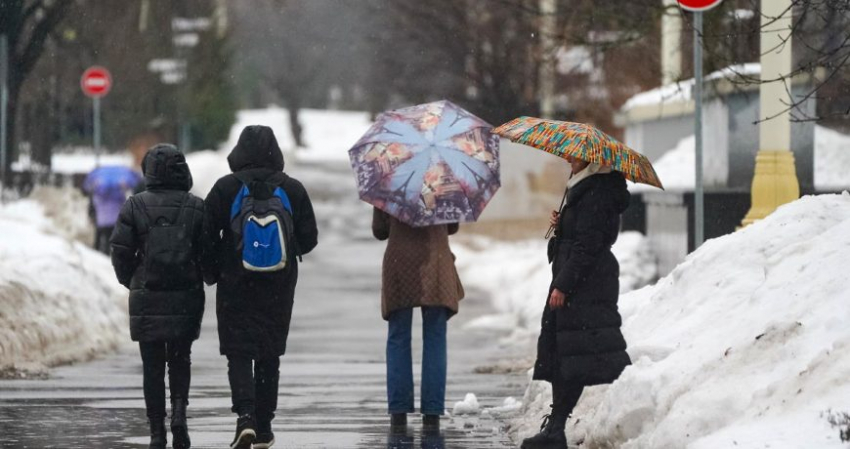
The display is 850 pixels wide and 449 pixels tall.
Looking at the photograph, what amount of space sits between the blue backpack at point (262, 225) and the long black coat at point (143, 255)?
216mm

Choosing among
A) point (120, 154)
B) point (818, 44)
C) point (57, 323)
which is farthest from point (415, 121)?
point (120, 154)

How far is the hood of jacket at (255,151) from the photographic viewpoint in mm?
9359

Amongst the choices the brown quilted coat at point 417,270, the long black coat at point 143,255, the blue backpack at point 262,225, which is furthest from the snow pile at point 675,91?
the long black coat at point 143,255

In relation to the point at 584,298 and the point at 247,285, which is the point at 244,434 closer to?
the point at 247,285

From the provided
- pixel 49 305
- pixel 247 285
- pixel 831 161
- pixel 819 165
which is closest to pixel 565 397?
pixel 247 285

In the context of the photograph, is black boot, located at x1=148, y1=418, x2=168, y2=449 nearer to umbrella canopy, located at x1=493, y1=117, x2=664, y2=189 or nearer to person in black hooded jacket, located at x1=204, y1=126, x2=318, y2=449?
person in black hooded jacket, located at x1=204, y1=126, x2=318, y2=449

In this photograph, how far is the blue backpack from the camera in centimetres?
914

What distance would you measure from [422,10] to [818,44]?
2001 centimetres

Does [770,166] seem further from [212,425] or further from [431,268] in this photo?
[212,425]

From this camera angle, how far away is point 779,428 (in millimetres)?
7117

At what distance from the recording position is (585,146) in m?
8.88

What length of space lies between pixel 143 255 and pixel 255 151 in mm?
769

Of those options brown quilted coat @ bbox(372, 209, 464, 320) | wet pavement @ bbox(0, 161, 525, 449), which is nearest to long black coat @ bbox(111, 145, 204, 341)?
wet pavement @ bbox(0, 161, 525, 449)

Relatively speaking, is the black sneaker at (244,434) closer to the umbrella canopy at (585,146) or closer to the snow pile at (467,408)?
the umbrella canopy at (585,146)
